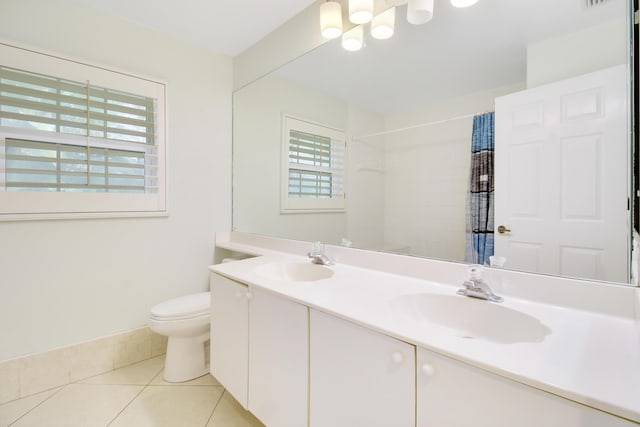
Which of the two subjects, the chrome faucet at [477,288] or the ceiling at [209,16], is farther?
the ceiling at [209,16]

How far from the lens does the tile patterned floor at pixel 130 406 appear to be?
1.36m

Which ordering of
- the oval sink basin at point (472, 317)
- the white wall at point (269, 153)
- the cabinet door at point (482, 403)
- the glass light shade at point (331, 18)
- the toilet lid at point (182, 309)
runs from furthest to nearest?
1. the white wall at point (269, 153)
2. the toilet lid at point (182, 309)
3. the glass light shade at point (331, 18)
4. the oval sink basin at point (472, 317)
5. the cabinet door at point (482, 403)

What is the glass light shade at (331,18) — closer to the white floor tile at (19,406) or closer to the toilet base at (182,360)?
the toilet base at (182,360)

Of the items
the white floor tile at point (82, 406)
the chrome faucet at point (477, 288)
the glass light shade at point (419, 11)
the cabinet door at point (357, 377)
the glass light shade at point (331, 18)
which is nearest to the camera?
the cabinet door at point (357, 377)

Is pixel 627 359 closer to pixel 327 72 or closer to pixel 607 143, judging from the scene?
pixel 607 143

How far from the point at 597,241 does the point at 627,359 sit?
17.3 inches

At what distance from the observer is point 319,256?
1546 millimetres

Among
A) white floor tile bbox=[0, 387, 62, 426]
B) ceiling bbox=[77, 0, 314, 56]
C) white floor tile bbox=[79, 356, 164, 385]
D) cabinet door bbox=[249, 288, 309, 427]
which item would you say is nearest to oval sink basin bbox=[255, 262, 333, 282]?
cabinet door bbox=[249, 288, 309, 427]

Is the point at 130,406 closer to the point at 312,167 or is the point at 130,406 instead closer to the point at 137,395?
the point at 137,395

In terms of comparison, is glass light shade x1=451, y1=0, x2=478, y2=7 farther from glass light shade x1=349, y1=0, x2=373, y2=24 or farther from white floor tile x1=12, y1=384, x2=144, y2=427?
white floor tile x1=12, y1=384, x2=144, y2=427

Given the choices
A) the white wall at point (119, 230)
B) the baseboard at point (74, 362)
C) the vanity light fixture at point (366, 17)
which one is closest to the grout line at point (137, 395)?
the baseboard at point (74, 362)

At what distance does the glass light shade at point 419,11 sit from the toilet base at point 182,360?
213 centimetres

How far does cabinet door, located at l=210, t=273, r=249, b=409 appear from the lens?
4.10 ft

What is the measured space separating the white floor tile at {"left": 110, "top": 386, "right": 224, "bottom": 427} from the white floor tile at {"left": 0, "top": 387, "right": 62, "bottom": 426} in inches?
20.1
